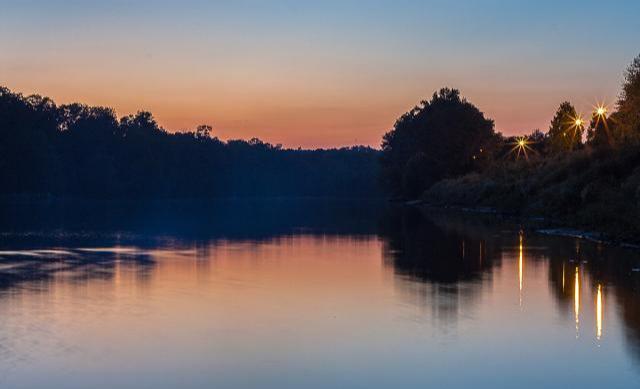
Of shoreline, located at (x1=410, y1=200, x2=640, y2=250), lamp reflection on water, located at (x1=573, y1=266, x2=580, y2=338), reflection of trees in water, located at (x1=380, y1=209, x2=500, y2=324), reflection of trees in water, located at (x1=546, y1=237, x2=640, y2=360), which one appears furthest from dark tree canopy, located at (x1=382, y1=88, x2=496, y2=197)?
lamp reflection on water, located at (x1=573, y1=266, x2=580, y2=338)

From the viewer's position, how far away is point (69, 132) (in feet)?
562

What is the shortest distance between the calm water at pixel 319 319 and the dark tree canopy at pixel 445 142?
9271 cm

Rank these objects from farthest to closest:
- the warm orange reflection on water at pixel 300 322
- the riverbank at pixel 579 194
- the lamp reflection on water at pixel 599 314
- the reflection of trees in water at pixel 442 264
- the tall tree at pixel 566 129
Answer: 1. the tall tree at pixel 566 129
2. the riverbank at pixel 579 194
3. the reflection of trees in water at pixel 442 264
4. the lamp reflection on water at pixel 599 314
5. the warm orange reflection on water at pixel 300 322

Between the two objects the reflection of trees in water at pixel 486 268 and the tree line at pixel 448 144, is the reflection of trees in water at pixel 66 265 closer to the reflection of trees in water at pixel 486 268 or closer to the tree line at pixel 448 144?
the reflection of trees in water at pixel 486 268

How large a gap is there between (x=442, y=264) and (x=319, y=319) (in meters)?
11.0

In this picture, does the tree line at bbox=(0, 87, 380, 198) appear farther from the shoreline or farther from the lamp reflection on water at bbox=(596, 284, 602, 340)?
the lamp reflection on water at bbox=(596, 284, 602, 340)

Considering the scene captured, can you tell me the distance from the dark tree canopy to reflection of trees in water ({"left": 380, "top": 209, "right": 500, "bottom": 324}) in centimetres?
7755

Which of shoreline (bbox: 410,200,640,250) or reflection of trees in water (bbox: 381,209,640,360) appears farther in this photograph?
shoreline (bbox: 410,200,640,250)

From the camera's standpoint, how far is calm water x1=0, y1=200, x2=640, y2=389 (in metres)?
11.4

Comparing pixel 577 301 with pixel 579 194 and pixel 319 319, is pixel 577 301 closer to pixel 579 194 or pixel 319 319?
pixel 319 319

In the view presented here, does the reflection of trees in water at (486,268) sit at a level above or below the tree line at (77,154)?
below

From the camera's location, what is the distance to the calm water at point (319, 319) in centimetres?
1143

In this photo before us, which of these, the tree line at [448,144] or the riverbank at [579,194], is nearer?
the riverbank at [579,194]

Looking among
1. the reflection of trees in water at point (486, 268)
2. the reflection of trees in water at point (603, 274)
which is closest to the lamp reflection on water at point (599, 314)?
the reflection of trees in water at point (486, 268)
